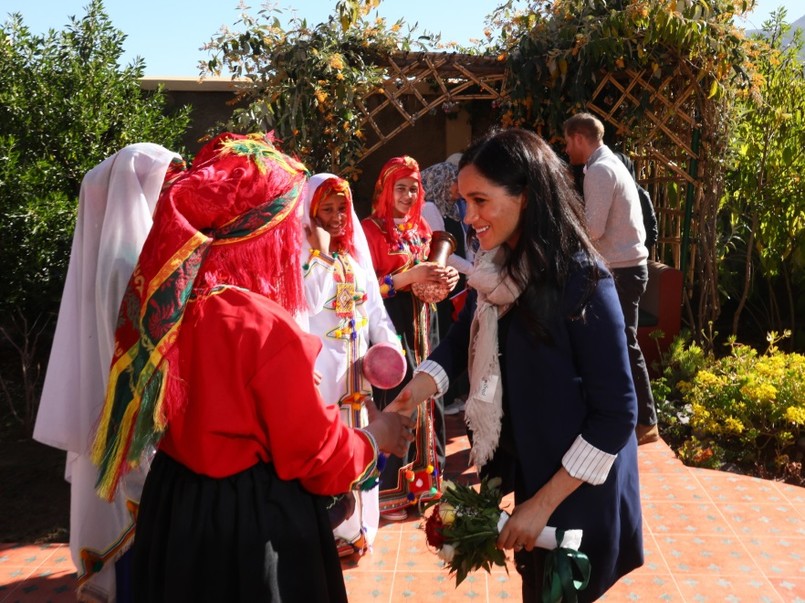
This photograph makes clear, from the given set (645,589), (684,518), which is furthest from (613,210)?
(645,589)

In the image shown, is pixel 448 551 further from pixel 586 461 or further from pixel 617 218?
pixel 617 218

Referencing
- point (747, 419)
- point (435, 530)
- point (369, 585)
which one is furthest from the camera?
point (747, 419)

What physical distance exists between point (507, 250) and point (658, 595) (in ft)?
7.05

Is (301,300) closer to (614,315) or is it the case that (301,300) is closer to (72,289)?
(614,315)

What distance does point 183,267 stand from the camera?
195 cm

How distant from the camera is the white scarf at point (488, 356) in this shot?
2.20m

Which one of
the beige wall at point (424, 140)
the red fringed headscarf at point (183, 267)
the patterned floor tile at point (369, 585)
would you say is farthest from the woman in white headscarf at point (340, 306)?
the beige wall at point (424, 140)

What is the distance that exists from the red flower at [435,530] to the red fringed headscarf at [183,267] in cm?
78

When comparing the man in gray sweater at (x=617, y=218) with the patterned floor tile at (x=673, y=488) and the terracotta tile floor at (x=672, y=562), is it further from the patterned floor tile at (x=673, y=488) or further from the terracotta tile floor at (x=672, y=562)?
the terracotta tile floor at (x=672, y=562)

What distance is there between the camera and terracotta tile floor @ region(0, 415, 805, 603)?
3584 millimetres

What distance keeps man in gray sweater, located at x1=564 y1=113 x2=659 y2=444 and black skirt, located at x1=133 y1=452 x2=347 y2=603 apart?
3.34 m

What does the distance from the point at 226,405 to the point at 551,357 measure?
33.6 inches

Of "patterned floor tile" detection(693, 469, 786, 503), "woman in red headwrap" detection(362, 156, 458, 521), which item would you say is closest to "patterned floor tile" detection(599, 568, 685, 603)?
"patterned floor tile" detection(693, 469, 786, 503)

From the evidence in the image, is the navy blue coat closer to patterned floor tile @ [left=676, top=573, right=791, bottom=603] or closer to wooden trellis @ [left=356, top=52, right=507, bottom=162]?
patterned floor tile @ [left=676, top=573, right=791, bottom=603]
